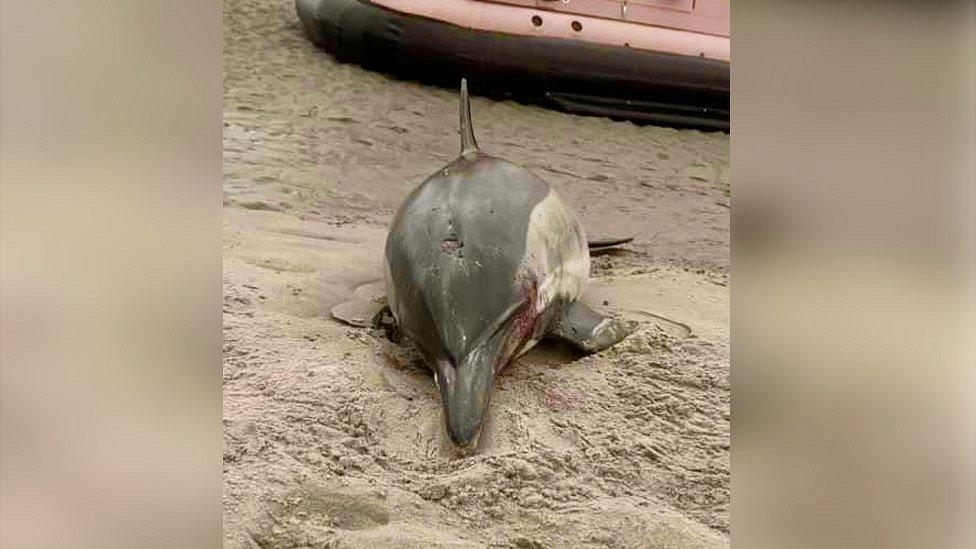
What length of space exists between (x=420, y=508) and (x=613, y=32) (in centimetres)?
155

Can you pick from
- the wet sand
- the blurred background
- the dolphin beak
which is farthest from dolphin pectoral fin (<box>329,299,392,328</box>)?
the blurred background

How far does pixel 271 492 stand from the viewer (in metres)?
1.03

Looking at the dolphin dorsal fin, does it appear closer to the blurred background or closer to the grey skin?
the grey skin

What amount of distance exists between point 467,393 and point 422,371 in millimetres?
159

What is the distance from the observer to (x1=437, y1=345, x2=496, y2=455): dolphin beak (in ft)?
3.72

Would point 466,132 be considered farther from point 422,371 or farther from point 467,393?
point 467,393

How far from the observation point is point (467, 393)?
1164mm

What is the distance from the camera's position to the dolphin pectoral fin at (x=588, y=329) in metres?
1.37
